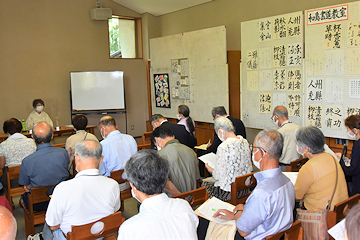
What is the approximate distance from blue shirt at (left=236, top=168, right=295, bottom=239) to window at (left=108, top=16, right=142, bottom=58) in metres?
7.50

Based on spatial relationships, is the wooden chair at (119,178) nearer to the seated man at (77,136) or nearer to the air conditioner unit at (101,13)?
the seated man at (77,136)

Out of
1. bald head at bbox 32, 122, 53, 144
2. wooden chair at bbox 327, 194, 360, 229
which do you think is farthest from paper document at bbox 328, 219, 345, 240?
bald head at bbox 32, 122, 53, 144

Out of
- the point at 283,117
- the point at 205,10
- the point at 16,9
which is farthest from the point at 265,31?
the point at 16,9

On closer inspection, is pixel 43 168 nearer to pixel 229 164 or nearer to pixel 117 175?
pixel 117 175

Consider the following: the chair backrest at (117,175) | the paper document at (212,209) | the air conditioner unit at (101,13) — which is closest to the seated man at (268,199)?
the paper document at (212,209)

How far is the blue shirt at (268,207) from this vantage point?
5.86ft

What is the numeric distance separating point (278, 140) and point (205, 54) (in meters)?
4.91

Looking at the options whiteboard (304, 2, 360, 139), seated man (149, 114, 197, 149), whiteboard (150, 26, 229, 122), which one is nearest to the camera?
whiteboard (304, 2, 360, 139)

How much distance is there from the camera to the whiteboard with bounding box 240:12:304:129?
194 inches

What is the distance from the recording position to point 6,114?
7121 millimetres

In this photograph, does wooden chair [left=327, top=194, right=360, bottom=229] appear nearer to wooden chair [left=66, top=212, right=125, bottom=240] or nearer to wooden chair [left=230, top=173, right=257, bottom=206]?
wooden chair [left=230, top=173, right=257, bottom=206]

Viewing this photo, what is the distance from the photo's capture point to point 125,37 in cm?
870

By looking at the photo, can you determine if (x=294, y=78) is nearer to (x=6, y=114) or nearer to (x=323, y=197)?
(x=323, y=197)

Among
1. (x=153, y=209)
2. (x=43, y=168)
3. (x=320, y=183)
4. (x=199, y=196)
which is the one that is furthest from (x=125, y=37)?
(x=153, y=209)
